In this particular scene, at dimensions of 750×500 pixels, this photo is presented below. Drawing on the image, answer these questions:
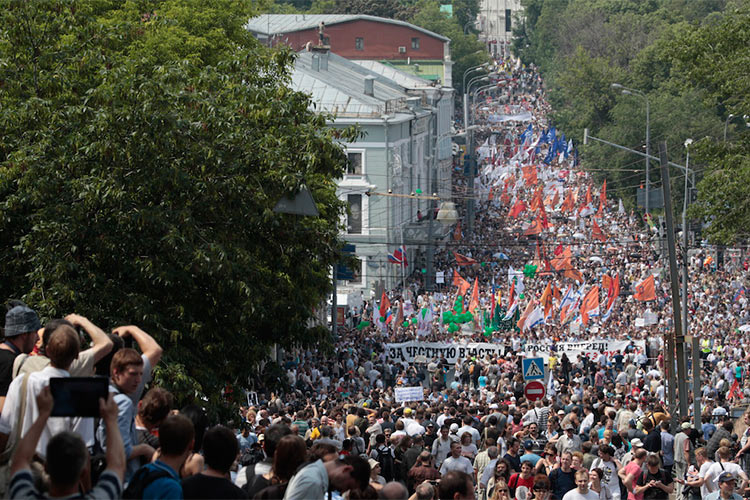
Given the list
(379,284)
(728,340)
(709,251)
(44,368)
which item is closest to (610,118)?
(709,251)

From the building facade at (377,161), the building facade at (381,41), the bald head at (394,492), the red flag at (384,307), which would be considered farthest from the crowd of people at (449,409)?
the building facade at (381,41)

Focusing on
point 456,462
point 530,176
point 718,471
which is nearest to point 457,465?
point 456,462

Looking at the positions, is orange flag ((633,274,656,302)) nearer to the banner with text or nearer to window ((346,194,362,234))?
the banner with text

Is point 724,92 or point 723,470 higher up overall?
point 724,92

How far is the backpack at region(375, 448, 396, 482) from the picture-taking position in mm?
14648

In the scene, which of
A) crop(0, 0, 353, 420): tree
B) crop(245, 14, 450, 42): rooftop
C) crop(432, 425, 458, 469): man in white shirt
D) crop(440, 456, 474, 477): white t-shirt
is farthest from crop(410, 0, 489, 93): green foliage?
crop(440, 456, 474, 477): white t-shirt

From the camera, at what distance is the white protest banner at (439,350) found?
113 ft

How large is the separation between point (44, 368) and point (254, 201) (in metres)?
9.32

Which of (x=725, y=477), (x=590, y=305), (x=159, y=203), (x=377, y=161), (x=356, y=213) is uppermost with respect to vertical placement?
(x=377, y=161)

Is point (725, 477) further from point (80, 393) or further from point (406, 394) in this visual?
point (406, 394)

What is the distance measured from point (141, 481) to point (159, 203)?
9.94 m

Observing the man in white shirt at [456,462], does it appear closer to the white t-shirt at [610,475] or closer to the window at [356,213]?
the white t-shirt at [610,475]

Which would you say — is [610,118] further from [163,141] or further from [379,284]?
[163,141]

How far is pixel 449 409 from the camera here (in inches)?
792
